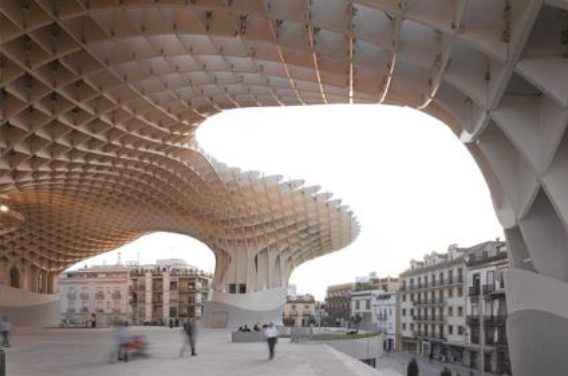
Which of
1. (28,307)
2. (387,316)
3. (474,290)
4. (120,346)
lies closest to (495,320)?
(474,290)

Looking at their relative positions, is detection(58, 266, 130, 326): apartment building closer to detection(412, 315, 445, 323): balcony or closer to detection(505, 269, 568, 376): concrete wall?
detection(412, 315, 445, 323): balcony

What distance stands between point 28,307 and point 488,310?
177ft

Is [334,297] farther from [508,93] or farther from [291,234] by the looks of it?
[508,93]

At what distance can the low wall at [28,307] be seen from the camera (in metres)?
76.0

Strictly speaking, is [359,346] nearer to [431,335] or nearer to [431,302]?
[431,302]

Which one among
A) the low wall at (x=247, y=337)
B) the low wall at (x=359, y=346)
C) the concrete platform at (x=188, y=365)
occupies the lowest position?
the low wall at (x=359, y=346)

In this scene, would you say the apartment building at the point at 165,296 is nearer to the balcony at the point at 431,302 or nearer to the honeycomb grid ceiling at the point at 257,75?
the balcony at the point at 431,302

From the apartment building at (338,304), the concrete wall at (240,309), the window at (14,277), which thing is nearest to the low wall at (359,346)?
the concrete wall at (240,309)

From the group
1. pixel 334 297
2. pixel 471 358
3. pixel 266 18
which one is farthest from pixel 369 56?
pixel 334 297

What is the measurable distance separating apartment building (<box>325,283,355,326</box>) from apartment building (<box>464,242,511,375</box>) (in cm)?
7352

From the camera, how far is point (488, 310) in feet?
220

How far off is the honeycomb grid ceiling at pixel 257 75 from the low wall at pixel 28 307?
31420mm

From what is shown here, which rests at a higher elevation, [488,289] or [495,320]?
[488,289]

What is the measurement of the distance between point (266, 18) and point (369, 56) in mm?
3395
